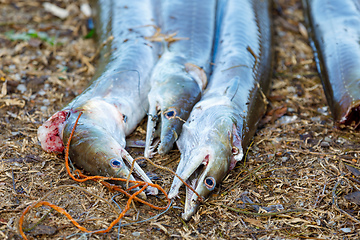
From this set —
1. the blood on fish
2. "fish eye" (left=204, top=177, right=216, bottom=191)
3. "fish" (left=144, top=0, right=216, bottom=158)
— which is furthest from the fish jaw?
the blood on fish

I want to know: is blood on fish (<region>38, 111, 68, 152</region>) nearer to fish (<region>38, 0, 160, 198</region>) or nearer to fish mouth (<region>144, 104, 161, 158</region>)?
fish (<region>38, 0, 160, 198</region>)

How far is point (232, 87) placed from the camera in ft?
12.7

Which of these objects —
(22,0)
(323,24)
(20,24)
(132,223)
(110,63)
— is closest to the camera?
(132,223)

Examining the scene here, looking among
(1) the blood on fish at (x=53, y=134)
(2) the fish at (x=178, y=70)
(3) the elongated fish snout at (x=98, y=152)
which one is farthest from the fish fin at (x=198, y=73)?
(1) the blood on fish at (x=53, y=134)

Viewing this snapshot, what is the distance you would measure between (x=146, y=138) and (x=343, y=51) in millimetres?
2710

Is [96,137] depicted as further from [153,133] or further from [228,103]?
[228,103]

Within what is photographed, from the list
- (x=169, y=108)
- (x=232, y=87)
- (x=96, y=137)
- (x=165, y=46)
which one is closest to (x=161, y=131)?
(x=169, y=108)

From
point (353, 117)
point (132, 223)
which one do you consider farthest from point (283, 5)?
point (132, 223)

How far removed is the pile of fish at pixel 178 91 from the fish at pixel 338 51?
732 mm

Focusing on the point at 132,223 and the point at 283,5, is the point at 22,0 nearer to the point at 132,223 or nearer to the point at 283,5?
the point at 283,5

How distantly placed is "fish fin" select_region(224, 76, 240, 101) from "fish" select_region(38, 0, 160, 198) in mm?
895

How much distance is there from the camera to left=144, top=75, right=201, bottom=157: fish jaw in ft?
11.5

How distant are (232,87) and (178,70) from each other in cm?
64

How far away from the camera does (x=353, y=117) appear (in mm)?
4035
